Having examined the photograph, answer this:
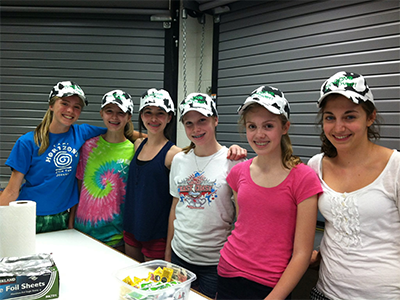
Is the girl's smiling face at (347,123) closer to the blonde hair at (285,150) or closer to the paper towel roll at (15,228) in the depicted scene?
the blonde hair at (285,150)

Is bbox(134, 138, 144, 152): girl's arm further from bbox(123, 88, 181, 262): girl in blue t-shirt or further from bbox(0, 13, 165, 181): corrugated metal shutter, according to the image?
bbox(0, 13, 165, 181): corrugated metal shutter

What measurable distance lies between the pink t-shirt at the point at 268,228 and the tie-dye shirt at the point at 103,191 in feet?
3.46

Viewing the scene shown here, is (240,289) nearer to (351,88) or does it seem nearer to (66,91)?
(351,88)

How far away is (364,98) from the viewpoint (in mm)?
1345

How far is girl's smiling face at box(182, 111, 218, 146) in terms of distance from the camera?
1.88 m

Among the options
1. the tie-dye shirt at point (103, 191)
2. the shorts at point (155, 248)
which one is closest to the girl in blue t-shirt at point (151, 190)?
the shorts at point (155, 248)

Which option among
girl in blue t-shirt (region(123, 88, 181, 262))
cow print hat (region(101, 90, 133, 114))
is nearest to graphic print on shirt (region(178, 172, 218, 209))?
girl in blue t-shirt (region(123, 88, 181, 262))

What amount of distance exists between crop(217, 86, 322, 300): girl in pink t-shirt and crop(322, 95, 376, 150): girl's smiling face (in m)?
0.20

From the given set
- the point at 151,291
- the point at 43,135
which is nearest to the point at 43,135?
the point at 43,135

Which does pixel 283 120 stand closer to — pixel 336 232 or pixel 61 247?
pixel 336 232

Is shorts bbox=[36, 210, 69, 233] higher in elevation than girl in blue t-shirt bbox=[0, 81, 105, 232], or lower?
lower

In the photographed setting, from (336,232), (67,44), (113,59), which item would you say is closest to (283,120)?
(336,232)

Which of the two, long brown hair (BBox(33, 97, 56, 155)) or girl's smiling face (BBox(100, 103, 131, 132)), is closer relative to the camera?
long brown hair (BBox(33, 97, 56, 155))

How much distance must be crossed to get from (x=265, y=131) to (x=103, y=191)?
134 centimetres
